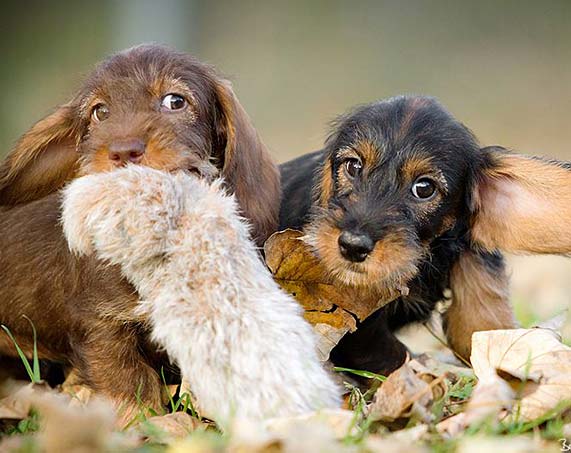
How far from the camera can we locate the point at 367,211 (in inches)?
126

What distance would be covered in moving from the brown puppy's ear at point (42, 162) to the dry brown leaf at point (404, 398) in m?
1.57

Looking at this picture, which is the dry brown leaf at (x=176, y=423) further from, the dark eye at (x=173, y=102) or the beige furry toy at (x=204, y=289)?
the dark eye at (x=173, y=102)

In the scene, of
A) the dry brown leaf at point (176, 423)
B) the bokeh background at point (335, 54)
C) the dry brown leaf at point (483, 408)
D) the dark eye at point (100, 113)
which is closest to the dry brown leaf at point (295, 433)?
the dry brown leaf at point (483, 408)

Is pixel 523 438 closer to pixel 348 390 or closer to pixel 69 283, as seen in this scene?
pixel 348 390

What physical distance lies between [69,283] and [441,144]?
4.48 ft

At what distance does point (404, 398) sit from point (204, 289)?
579mm

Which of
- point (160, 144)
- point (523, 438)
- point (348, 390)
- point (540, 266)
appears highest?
point (160, 144)

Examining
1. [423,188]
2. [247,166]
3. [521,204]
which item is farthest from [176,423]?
[521,204]

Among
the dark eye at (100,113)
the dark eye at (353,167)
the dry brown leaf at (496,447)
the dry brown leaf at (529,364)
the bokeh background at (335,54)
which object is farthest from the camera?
the bokeh background at (335,54)

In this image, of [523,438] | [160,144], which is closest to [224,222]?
[160,144]

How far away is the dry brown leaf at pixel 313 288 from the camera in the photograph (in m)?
3.21

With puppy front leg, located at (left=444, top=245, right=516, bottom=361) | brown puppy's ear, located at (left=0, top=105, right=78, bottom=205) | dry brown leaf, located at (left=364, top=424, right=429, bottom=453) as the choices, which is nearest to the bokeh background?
puppy front leg, located at (left=444, top=245, right=516, bottom=361)

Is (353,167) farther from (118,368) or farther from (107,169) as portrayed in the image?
(118,368)

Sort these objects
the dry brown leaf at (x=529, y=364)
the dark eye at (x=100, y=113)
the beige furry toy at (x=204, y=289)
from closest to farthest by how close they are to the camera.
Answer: the beige furry toy at (x=204, y=289) → the dry brown leaf at (x=529, y=364) → the dark eye at (x=100, y=113)
